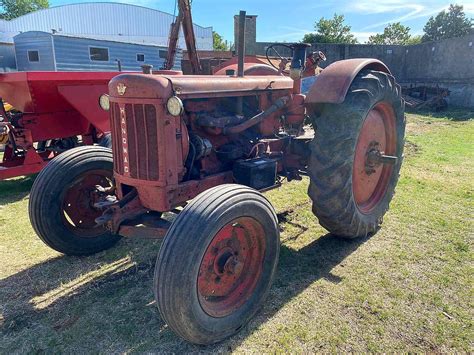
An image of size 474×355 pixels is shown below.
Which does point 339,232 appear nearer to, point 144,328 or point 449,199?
point 144,328

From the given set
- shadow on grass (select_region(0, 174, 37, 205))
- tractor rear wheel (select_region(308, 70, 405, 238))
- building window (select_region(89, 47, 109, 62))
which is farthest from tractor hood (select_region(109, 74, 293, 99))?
building window (select_region(89, 47, 109, 62))

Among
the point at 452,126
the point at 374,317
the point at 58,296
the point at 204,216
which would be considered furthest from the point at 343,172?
the point at 452,126

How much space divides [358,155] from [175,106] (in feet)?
6.02

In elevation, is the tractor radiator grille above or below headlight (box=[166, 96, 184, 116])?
below

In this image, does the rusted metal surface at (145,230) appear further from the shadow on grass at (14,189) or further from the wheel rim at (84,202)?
the shadow on grass at (14,189)

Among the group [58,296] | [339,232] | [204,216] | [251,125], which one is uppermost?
[251,125]

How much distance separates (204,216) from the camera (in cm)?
217

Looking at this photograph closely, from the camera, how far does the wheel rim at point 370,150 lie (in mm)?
3520

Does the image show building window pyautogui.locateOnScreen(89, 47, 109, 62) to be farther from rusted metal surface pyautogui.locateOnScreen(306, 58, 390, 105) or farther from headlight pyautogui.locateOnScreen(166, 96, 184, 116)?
headlight pyautogui.locateOnScreen(166, 96, 184, 116)

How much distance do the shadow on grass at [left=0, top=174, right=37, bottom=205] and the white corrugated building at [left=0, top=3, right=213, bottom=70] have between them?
23.4m

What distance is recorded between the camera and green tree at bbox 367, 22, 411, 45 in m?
44.8

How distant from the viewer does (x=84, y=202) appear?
11.4 ft

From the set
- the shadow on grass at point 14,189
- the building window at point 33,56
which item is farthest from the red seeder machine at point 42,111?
the building window at point 33,56

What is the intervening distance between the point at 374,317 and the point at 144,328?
1555mm
